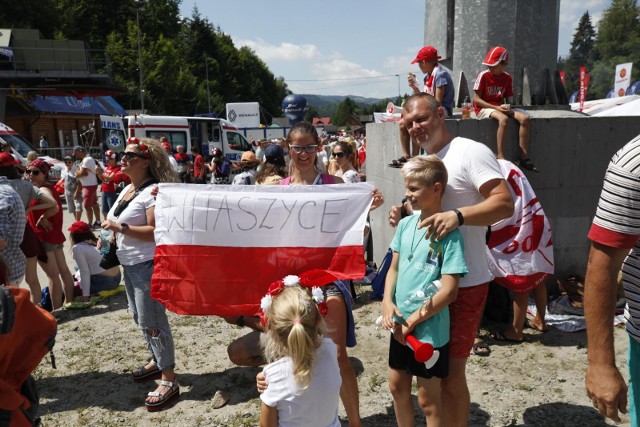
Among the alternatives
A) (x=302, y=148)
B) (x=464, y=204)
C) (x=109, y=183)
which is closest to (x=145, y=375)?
(x=302, y=148)

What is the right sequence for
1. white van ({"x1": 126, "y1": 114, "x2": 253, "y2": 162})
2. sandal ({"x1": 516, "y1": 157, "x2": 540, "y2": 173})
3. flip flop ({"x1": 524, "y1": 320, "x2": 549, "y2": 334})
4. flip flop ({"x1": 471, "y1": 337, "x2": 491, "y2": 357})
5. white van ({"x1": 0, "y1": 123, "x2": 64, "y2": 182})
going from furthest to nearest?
white van ({"x1": 126, "y1": 114, "x2": 253, "y2": 162}) < white van ({"x1": 0, "y1": 123, "x2": 64, "y2": 182}) < sandal ({"x1": 516, "y1": 157, "x2": 540, "y2": 173}) < flip flop ({"x1": 524, "y1": 320, "x2": 549, "y2": 334}) < flip flop ({"x1": 471, "y1": 337, "x2": 491, "y2": 357})

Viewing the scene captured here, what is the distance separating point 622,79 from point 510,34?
16.1m

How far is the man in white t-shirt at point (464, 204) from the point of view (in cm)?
250

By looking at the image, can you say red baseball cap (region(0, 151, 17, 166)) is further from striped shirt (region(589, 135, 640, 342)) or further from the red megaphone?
striped shirt (region(589, 135, 640, 342))

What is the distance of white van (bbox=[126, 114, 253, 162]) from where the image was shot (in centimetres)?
2069

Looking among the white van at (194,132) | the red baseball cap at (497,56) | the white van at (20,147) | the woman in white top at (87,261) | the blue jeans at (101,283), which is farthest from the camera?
the white van at (194,132)

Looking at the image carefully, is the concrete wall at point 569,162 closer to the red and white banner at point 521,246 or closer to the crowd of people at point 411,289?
the red and white banner at point 521,246

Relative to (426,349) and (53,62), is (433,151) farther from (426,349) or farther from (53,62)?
(53,62)

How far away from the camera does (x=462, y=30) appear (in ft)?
20.3

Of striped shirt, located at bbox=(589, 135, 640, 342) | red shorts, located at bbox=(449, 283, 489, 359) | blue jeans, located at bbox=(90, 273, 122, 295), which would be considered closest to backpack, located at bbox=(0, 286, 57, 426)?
red shorts, located at bbox=(449, 283, 489, 359)

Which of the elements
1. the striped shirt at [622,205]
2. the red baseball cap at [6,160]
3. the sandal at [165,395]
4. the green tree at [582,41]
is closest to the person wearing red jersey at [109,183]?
the red baseball cap at [6,160]

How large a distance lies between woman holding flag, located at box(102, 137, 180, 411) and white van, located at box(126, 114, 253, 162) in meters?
17.9

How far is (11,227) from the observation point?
360cm

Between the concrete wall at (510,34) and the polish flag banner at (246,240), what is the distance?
3907 mm
